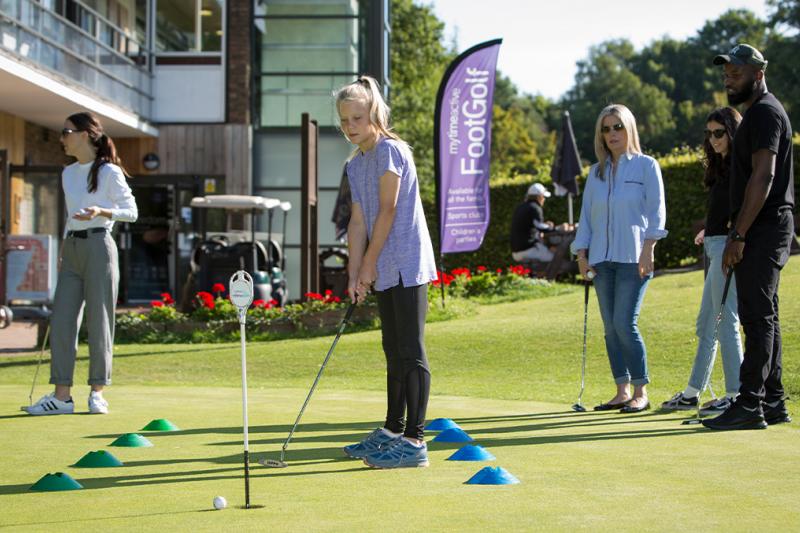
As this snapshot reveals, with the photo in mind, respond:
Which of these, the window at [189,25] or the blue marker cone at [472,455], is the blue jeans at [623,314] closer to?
the blue marker cone at [472,455]

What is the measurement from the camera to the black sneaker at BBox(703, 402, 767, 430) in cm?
646

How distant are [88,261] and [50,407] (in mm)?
929

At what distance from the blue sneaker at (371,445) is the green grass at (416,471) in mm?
90

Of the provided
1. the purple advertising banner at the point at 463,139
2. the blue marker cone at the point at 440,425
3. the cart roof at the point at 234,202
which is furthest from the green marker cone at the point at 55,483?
the cart roof at the point at 234,202

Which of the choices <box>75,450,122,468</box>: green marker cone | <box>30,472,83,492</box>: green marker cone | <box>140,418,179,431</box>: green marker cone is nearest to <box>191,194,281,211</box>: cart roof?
<box>140,418,179,431</box>: green marker cone

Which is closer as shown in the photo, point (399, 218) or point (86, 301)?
point (399, 218)

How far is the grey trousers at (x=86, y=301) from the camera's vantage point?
25.5 ft

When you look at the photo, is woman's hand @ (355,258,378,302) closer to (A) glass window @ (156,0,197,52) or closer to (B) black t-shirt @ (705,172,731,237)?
(B) black t-shirt @ (705,172,731,237)

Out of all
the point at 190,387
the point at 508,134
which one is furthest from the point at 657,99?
the point at 190,387

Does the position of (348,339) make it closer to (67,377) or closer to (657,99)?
(67,377)

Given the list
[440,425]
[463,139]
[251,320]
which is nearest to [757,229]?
[440,425]

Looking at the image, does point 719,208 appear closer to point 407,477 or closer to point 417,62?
point 407,477

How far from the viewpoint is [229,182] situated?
992 inches

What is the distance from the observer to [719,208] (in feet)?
24.5
